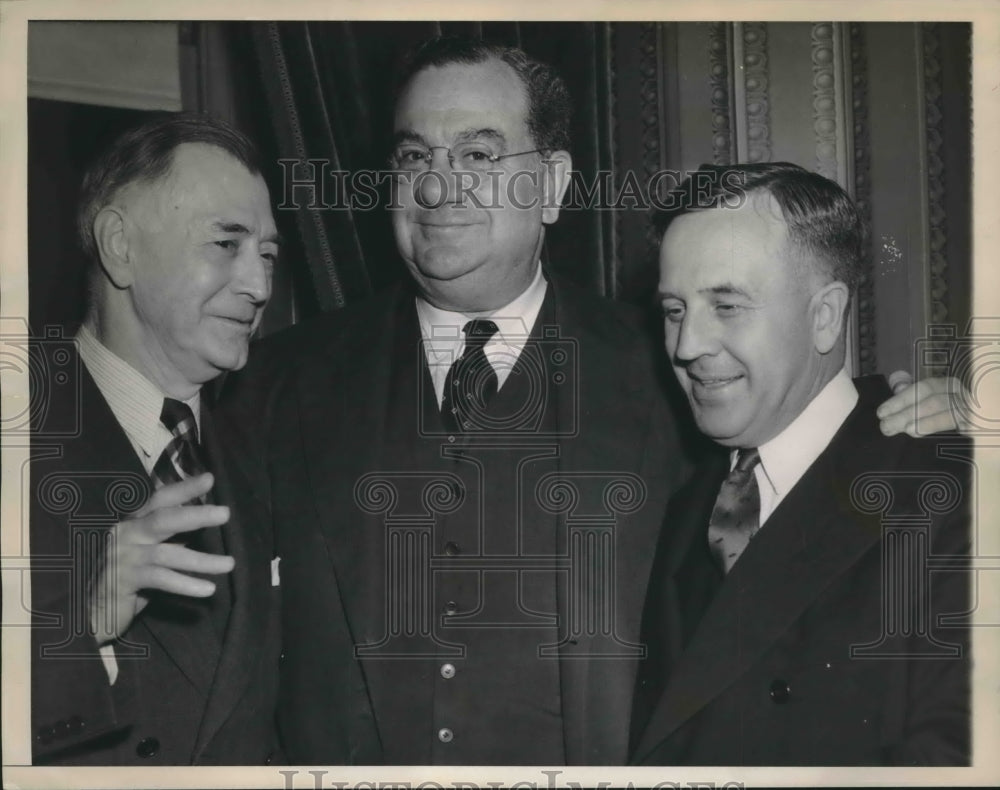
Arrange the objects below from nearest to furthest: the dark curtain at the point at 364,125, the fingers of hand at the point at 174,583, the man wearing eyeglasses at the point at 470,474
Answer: the fingers of hand at the point at 174,583 → the man wearing eyeglasses at the point at 470,474 → the dark curtain at the point at 364,125

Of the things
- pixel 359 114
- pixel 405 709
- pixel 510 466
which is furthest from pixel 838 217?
pixel 405 709

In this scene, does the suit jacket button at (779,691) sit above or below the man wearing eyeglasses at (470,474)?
below

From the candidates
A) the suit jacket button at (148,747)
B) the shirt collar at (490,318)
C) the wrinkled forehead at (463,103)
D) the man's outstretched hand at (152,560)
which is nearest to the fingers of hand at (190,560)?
the man's outstretched hand at (152,560)

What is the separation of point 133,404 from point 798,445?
4.84ft

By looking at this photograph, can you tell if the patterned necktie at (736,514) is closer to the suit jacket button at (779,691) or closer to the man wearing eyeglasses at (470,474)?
the man wearing eyeglasses at (470,474)

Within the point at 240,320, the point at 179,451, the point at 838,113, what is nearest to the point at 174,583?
the point at 179,451

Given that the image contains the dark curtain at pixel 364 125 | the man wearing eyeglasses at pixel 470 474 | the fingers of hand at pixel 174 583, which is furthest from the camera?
the dark curtain at pixel 364 125

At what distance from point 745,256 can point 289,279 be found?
103 centimetres

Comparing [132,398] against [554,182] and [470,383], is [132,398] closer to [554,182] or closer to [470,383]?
[470,383]

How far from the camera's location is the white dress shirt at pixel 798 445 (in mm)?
2773

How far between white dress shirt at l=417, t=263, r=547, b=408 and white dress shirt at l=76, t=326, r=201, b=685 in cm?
62

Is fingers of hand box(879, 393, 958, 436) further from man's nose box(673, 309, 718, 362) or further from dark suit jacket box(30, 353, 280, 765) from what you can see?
dark suit jacket box(30, 353, 280, 765)

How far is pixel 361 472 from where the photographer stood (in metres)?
2.87

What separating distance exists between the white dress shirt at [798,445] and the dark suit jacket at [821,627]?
0.08 feet
